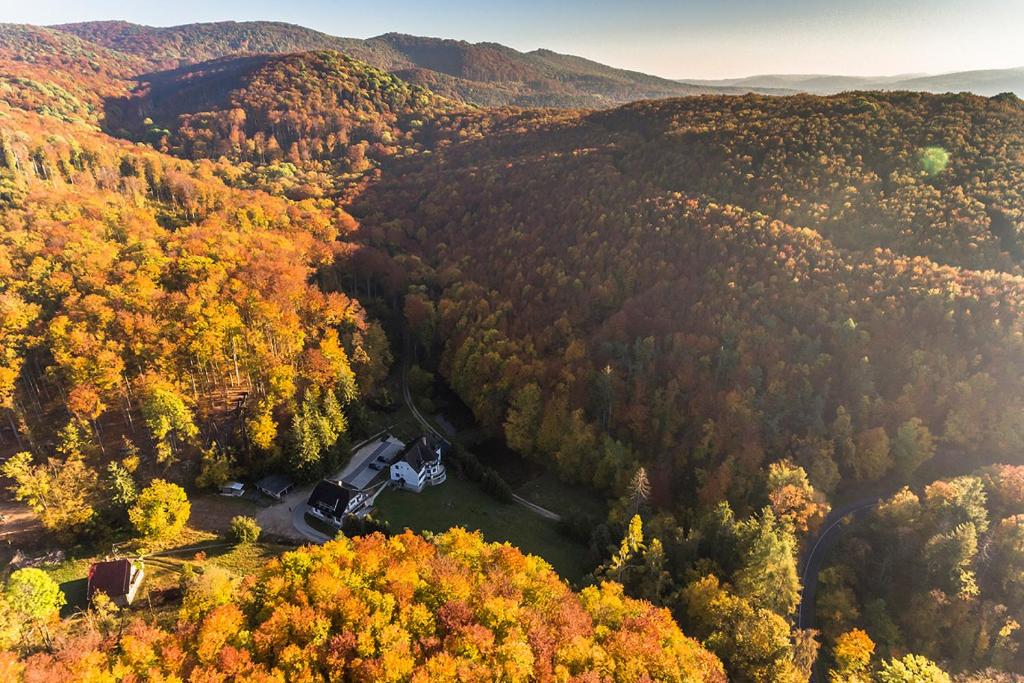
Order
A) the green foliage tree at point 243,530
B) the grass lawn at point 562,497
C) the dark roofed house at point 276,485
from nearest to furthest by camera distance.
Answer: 1. the green foliage tree at point 243,530
2. the dark roofed house at point 276,485
3. the grass lawn at point 562,497

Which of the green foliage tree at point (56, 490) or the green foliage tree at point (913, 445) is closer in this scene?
the green foliage tree at point (56, 490)

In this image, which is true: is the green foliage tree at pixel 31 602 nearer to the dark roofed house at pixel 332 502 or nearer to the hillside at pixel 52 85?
the dark roofed house at pixel 332 502

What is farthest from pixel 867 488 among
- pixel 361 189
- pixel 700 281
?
pixel 361 189

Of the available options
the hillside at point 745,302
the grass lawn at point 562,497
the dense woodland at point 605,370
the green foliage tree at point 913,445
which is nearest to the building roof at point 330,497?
the dense woodland at point 605,370

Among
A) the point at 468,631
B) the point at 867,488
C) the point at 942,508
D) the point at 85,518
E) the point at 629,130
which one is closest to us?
the point at 468,631

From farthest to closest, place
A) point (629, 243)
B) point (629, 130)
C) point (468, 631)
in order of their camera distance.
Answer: point (629, 130) → point (629, 243) → point (468, 631)

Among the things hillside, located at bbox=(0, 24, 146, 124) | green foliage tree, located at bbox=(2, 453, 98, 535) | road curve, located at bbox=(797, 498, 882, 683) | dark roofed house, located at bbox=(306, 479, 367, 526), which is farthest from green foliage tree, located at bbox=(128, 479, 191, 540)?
hillside, located at bbox=(0, 24, 146, 124)

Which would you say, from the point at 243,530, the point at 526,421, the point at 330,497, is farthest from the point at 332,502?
the point at 526,421

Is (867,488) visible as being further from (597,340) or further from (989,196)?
(989,196)
